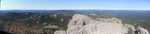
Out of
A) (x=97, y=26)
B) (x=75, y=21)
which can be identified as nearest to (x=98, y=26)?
(x=97, y=26)

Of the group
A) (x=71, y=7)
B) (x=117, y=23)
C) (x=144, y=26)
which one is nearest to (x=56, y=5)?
(x=71, y=7)

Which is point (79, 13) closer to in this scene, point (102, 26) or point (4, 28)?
point (102, 26)

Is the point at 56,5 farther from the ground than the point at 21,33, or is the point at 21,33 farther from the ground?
the point at 56,5

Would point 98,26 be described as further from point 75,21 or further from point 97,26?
point 75,21
